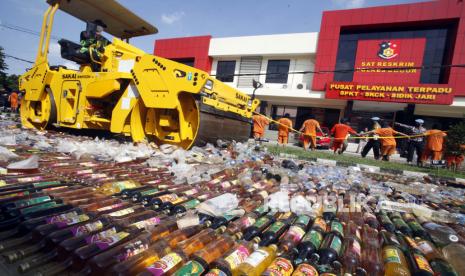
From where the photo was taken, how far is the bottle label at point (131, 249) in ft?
5.15

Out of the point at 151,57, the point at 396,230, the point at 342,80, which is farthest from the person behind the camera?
the point at 342,80

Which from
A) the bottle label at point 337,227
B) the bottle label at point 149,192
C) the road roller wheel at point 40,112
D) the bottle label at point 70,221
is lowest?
the bottle label at point 70,221

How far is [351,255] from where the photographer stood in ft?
6.19

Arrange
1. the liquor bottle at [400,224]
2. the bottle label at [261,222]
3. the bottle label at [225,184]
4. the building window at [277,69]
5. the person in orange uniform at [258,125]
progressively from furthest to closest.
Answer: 1. the building window at [277,69]
2. the person in orange uniform at [258,125]
3. the bottle label at [225,184]
4. the liquor bottle at [400,224]
5. the bottle label at [261,222]

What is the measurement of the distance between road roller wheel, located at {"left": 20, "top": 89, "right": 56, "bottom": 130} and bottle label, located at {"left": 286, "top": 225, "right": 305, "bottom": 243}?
729 centimetres

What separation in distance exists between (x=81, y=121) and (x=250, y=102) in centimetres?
441

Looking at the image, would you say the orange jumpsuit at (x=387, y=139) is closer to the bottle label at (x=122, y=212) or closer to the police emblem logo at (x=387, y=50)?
the police emblem logo at (x=387, y=50)

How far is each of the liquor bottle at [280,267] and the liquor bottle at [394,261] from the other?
2.27 ft

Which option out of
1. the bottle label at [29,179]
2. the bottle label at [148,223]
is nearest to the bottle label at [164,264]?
the bottle label at [148,223]

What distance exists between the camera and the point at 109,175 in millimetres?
3328

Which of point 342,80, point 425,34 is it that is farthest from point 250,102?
point 425,34

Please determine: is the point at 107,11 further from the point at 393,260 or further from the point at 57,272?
the point at 393,260

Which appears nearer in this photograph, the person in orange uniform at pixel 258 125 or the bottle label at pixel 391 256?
the bottle label at pixel 391 256

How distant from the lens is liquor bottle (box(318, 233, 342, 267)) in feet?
5.91
